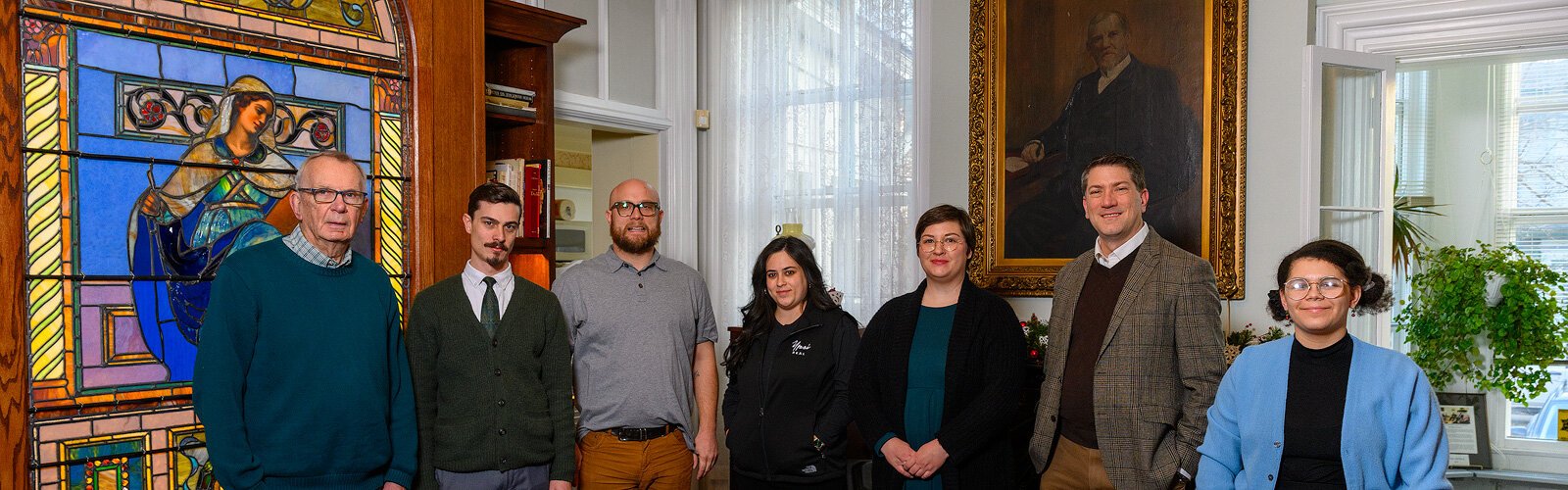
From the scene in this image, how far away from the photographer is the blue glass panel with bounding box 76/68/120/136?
276cm

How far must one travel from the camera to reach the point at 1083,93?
468cm

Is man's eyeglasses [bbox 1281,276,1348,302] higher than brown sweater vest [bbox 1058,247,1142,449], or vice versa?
man's eyeglasses [bbox 1281,276,1348,302]

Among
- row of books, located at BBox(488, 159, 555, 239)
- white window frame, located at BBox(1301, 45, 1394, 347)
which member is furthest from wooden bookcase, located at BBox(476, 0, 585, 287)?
white window frame, located at BBox(1301, 45, 1394, 347)

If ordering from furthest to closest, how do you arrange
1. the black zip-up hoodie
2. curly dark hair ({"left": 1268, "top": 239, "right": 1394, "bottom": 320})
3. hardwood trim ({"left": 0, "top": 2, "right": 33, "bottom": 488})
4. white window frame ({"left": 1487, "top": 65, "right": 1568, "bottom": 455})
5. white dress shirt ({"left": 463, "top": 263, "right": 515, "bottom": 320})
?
white window frame ({"left": 1487, "top": 65, "right": 1568, "bottom": 455})
the black zip-up hoodie
white dress shirt ({"left": 463, "top": 263, "right": 515, "bottom": 320})
hardwood trim ({"left": 0, "top": 2, "right": 33, "bottom": 488})
curly dark hair ({"left": 1268, "top": 239, "right": 1394, "bottom": 320})

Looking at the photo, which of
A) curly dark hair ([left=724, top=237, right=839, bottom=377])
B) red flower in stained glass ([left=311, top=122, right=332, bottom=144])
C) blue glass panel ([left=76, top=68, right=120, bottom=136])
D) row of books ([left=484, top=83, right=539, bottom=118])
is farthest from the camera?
row of books ([left=484, top=83, right=539, bottom=118])

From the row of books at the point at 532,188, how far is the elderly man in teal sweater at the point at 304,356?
161 centimetres

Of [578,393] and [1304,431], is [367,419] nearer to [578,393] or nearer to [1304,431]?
[578,393]

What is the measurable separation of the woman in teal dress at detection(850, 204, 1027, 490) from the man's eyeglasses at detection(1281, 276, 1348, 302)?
810 millimetres

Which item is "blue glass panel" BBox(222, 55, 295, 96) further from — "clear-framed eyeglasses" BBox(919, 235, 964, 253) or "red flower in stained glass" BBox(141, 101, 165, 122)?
"clear-framed eyeglasses" BBox(919, 235, 964, 253)

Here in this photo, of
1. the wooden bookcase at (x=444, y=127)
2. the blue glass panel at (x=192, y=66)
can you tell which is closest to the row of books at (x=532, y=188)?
the wooden bookcase at (x=444, y=127)

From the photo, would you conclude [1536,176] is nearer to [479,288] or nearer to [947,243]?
[947,243]

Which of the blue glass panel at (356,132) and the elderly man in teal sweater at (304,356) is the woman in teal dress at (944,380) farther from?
the blue glass panel at (356,132)

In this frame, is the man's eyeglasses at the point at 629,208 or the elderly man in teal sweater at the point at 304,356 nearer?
the elderly man in teal sweater at the point at 304,356

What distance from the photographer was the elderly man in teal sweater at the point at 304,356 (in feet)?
7.70
